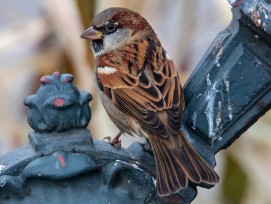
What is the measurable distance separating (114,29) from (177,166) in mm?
1265

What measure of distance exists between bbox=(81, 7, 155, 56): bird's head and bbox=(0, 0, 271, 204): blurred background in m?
0.51

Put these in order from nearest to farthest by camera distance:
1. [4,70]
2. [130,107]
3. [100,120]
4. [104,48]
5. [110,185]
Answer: [110,185] → [130,107] → [104,48] → [100,120] → [4,70]

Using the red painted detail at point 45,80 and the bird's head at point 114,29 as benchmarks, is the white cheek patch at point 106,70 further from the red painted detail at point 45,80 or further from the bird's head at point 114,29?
the red painted detail at point 45,80

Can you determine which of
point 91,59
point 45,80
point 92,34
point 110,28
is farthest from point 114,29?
point 45,80

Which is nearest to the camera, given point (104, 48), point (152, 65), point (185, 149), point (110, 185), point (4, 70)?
point (110, 185)

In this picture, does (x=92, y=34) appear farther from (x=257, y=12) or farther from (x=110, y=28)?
(x=257, y=12)

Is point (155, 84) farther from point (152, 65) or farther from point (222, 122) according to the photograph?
point (222, 122)

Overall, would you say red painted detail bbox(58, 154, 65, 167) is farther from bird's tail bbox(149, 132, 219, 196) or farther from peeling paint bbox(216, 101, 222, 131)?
peeling paint bbox(216, 101, 222, 131)

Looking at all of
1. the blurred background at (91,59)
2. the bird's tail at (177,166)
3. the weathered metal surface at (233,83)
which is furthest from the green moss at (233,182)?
the weathered metal surface at (233,83)

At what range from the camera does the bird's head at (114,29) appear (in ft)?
11.8

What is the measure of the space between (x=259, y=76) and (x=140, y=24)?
160 cm

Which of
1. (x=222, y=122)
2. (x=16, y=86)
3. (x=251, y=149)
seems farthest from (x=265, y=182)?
(x=222, y=122)

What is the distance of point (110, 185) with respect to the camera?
2146 mm

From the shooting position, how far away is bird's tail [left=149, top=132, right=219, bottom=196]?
2.18 metres
